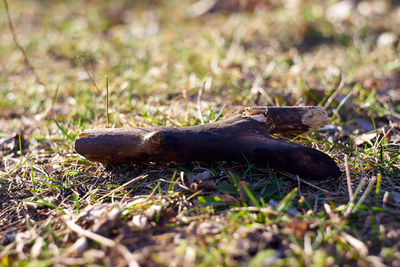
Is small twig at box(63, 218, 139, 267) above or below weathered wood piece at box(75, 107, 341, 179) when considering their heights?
below

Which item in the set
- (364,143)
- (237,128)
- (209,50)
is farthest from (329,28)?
(237,128)

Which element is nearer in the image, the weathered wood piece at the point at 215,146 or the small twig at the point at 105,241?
the small twig at the point at 105,241

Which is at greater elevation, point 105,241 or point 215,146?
point 215,146

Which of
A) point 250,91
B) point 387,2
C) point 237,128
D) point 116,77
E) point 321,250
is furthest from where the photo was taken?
point 387,2

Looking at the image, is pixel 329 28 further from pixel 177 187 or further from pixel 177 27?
pixel 177 187

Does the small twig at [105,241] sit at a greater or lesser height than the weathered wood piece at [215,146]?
lesser

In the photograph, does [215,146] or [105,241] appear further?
[215,146]

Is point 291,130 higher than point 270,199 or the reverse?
higher

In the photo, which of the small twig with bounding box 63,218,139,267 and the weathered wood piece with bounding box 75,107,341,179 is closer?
the small twig with bounding box 63,218,139,267
